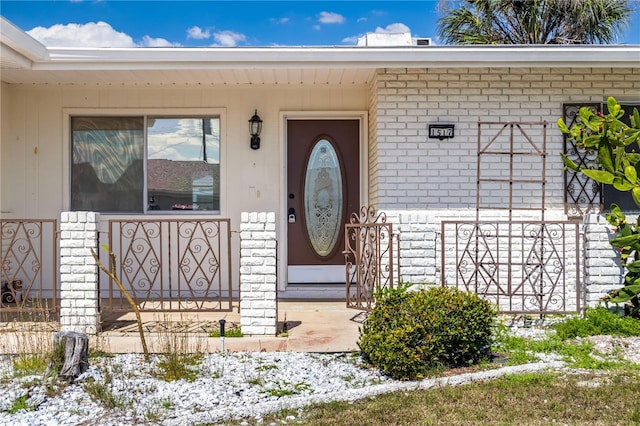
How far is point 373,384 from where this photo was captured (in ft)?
13.8

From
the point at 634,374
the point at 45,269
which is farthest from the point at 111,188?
the point at 634,374

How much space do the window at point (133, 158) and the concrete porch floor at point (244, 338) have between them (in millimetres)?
1915

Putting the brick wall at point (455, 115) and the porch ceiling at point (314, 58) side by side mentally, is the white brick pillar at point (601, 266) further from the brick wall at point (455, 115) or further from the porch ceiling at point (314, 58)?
the porch ceiling at point (314, 58)

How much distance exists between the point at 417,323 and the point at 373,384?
1.84 ft

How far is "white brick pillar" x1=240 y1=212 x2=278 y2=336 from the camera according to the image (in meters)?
5.27

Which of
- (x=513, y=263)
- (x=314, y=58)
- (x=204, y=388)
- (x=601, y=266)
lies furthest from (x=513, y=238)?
(x=204, y=388)

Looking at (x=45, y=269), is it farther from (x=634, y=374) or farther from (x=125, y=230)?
(x=634, y=374)

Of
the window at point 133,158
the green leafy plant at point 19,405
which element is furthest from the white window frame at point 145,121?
the green leafy plant at point 19,405

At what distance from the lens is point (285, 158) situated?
7.68m

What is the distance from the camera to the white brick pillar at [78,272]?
5.39 m

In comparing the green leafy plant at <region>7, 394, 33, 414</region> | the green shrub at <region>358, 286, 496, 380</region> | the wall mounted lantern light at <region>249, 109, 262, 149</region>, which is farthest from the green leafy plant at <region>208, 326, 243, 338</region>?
the wall mounted lantern light at <region>249, 109, 262, 149</region>

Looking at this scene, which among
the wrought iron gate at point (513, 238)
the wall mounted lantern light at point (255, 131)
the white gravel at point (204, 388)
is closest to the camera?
the white gravel at point (204, 388)

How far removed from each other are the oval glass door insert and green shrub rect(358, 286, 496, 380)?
315cm

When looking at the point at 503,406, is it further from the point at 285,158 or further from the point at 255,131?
the point at 255,131
